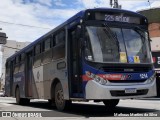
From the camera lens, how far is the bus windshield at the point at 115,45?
1036 centimetres

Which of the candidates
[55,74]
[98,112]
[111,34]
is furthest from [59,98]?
[111,34]

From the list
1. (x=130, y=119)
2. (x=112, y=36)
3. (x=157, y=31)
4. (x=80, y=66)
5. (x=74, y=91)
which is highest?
(x=157, y=31)

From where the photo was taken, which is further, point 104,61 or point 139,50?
point 139,50

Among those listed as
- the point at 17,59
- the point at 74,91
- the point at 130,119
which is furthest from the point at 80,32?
the point at 17,59

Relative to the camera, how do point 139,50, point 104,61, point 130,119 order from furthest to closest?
point 139,50
point 104,61
point 130,119

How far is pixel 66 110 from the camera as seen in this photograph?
12422 millimetres

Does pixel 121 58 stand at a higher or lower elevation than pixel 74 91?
higher

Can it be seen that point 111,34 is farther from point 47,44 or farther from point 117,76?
point 47,44

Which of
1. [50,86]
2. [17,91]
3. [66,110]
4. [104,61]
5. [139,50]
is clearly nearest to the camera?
[104,61]

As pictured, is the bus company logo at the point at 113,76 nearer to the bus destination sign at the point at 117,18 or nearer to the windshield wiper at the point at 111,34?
the windshield wiper at the point at 111,34

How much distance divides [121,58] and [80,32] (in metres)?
1.52

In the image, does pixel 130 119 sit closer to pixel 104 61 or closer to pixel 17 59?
pixel 104 61

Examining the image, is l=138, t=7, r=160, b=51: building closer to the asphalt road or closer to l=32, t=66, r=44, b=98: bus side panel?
the asphalt road

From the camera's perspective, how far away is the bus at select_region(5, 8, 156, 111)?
402 inches
